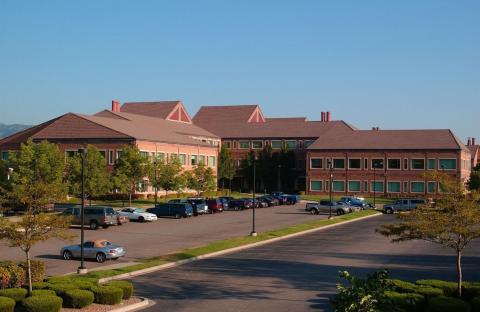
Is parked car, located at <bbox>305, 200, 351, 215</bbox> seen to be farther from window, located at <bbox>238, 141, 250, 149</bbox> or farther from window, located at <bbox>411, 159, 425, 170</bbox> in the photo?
window, located at <bbox>238, 141, 250, 149</bbox>

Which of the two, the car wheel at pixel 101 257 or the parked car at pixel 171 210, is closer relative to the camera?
the car wheel at pixel 101 257

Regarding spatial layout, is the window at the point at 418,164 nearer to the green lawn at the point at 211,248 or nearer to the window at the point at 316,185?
the window at the point at 316,185

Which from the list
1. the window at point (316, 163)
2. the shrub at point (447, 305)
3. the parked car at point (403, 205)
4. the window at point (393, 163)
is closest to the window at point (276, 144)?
the window at point (316, 163)

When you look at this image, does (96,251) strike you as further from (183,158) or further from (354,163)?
(354,163)

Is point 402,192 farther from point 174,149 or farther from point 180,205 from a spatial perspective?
point 180,205

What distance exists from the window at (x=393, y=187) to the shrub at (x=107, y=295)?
81314 millimetres

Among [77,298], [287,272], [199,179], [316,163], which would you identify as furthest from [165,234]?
[316,163]

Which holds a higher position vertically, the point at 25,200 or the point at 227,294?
the point at 25,200

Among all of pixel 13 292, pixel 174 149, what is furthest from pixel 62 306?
pixel 174 149

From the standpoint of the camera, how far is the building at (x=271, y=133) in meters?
117

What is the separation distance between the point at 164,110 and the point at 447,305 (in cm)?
10482

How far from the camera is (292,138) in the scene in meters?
119

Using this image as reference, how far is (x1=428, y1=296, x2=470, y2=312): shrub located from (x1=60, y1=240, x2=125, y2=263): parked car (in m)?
19.3

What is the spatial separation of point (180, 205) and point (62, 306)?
131ft
